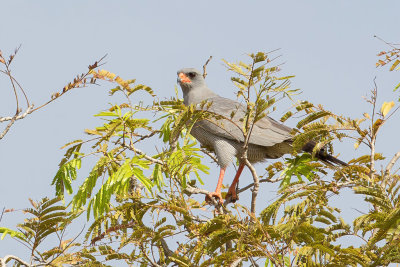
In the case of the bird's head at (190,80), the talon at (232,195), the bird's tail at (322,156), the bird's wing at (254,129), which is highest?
the bird's head at (190,80)

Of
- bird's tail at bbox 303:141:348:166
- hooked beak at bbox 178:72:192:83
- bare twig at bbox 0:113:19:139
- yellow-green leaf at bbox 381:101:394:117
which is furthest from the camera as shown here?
hooked beak at bbox 178:72:192:83

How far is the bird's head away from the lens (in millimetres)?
8484

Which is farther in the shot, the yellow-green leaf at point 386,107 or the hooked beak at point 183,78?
the hooked beak at point 183,78

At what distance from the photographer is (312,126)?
5273mm

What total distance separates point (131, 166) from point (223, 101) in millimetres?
2639

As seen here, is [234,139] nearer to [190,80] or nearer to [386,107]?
[190,80]

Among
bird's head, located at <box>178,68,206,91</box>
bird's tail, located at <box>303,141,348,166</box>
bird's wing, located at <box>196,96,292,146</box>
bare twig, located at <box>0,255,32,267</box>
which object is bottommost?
bare twig, located at <box>0,255,32,267</box>

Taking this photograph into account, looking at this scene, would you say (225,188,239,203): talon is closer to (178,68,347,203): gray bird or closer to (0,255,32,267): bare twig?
(178,68,347,203): gray bird

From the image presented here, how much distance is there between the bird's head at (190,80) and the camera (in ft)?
27.8

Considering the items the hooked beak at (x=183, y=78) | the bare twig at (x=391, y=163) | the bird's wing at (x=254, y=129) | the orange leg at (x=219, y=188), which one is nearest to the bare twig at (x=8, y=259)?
the orange leg at (x=219, y=188)

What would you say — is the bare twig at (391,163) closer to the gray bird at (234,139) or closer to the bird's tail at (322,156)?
the bird's tail at (322,156)

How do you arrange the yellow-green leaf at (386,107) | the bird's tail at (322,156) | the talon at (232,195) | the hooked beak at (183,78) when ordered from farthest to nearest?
1. the hooked beak at (183,78)
2. the talon at (232,195)
3. the bird's tail at (322,156)
4. the yellow-green leaf at (386,107)

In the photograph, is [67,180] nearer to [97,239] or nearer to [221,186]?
[97,239]

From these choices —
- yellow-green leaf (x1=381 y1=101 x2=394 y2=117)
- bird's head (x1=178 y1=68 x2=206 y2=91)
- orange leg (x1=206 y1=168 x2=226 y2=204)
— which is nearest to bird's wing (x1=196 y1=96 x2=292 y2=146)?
orange leg (x1=206 y1=168 x2=226 y2=204)
